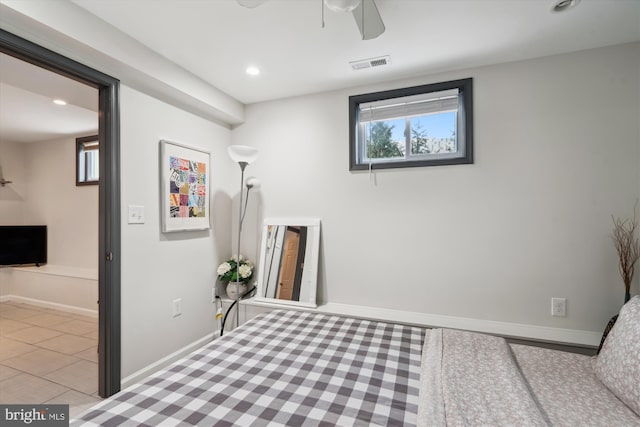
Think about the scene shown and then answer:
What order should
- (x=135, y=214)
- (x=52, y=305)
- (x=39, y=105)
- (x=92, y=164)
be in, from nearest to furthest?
(x=135, y=214)
(x=39, y=105)
(x=52, y=305)
(x=92, y=164)

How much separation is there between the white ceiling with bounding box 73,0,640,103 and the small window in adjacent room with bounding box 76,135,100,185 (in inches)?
117

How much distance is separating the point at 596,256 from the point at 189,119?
11.0 feet

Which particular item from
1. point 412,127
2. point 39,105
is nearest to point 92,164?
point 39,105

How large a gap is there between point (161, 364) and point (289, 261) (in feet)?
Result: 4.33

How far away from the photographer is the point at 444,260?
245 centimetres

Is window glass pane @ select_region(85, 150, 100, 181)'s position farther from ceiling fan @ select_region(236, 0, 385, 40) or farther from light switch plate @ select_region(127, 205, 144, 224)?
ceiling fan @ select_region(236, 0, 385, 40)

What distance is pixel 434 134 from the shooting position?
259cm

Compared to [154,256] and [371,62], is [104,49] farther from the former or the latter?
[371,62]

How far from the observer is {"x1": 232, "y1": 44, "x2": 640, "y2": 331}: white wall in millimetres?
2078

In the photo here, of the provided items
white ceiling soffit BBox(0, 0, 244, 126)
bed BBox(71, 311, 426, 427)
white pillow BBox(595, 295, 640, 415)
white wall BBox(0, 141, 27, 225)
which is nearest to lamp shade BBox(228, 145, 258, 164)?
white ceiling soffit BBox(0, 0, 244, 126)

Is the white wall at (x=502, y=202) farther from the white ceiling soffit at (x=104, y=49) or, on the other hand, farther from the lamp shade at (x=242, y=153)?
the white ceiling soffit at (x=104, y=49)

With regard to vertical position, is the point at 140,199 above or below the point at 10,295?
above

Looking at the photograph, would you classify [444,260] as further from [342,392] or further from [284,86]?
[284,86]

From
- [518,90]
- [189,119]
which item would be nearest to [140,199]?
[189,119]
